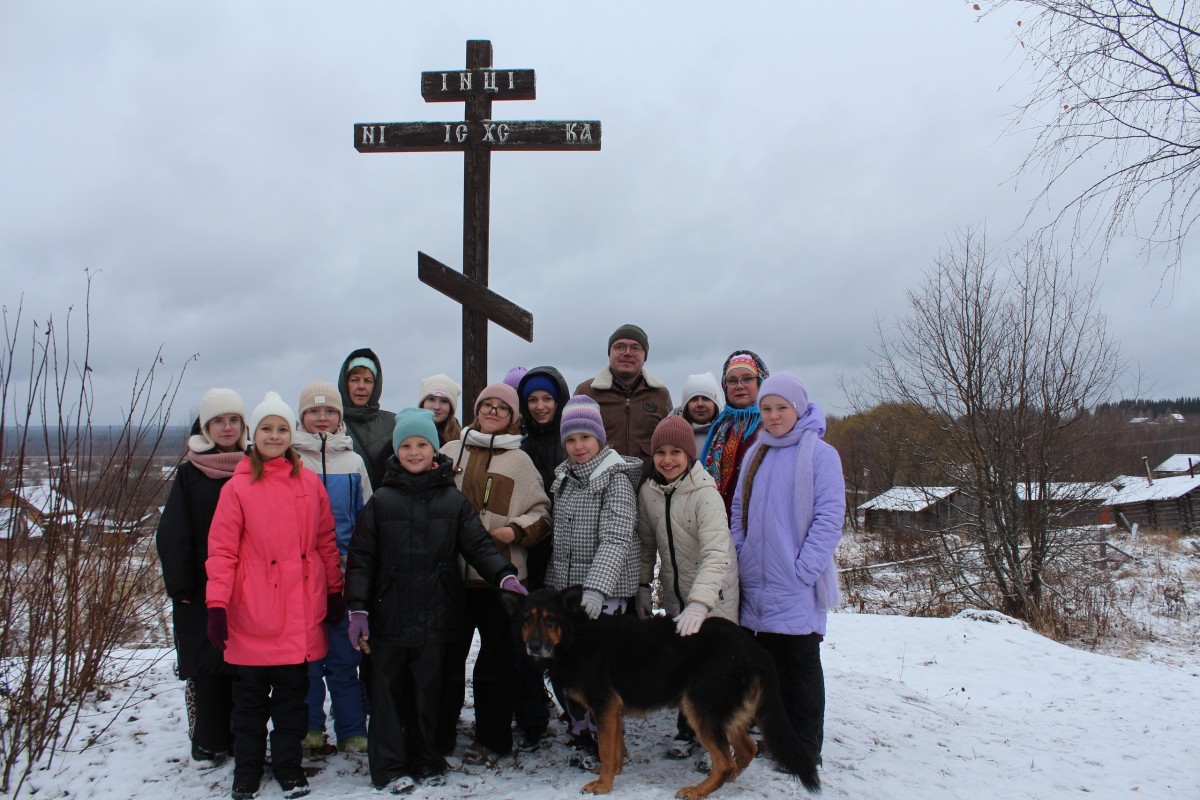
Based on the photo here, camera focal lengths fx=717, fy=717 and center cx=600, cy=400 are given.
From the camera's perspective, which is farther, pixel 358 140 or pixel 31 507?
pixel 358 140

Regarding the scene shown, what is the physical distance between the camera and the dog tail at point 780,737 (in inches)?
131

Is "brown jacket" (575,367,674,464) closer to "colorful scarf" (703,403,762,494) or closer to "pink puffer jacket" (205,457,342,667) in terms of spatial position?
"colorful scarf" (703,403,762,494)

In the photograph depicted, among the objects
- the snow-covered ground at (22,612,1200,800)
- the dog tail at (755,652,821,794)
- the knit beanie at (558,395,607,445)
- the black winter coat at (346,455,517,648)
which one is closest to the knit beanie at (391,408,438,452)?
the black winter coat at (346,455,517,648)

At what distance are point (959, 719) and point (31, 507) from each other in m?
6.50

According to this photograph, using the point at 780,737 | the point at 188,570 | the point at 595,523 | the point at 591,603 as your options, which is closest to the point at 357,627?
the point at 188,570

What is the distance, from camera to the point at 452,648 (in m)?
4.02

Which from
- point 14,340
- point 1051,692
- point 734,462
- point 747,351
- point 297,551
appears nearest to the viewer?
point 14,340

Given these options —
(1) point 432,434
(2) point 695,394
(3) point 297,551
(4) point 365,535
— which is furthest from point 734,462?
(3) point 297,551

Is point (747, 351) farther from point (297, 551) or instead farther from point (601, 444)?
point (297, 551)

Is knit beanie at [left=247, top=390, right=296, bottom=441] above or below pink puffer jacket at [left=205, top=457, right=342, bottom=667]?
above

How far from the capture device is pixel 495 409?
439cm

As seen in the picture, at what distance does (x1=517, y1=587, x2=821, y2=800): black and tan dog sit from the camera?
3457 millimetres

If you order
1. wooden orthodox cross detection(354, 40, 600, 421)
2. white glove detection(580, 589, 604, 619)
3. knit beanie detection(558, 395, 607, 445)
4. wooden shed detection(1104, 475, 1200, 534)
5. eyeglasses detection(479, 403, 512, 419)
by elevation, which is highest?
wooden orthodox cross detection(354, 40, 600, 421)

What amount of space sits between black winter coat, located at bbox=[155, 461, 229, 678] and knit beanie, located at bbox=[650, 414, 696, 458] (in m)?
2.46
